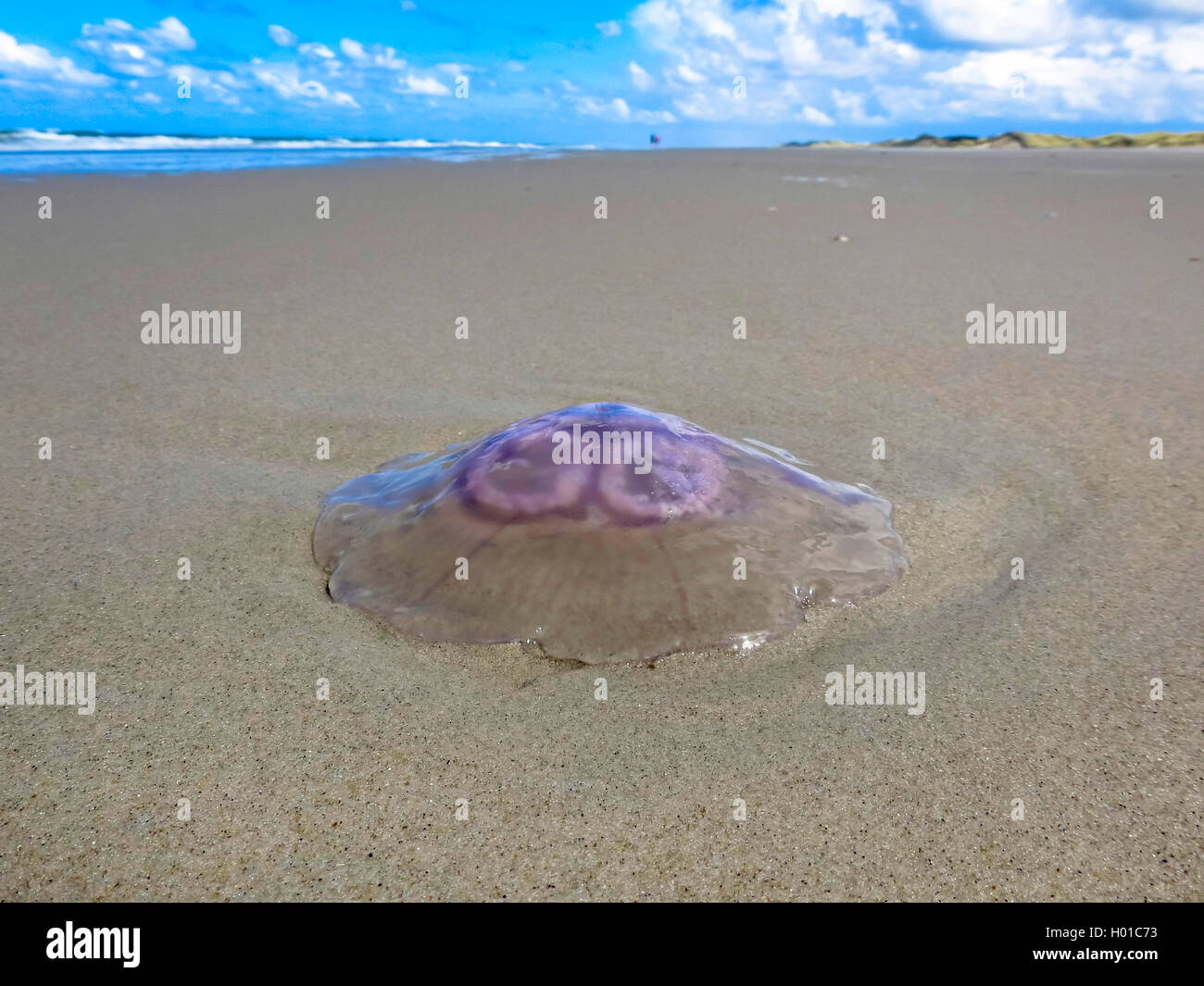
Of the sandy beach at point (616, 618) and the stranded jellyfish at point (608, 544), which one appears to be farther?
the stranded jellyfish at point (608, 544)

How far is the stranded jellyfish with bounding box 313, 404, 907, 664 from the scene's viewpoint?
6.10 feet

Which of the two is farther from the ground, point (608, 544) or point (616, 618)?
point (608, 544)

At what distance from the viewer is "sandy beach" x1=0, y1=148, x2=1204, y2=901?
1.34 m

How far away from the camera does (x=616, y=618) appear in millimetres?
1843

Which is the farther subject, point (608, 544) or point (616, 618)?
point (608, 544)

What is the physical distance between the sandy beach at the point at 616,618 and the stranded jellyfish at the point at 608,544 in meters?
0.08

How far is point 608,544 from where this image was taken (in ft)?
6.39

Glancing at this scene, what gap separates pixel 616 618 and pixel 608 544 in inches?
7.7

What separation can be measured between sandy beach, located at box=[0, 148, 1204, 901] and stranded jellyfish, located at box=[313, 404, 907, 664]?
0.08 meters

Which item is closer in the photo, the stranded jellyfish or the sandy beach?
the sandy beach

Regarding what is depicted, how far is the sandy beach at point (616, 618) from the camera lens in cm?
134

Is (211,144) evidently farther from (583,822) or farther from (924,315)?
(583,822)

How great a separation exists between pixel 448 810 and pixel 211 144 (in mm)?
22775
